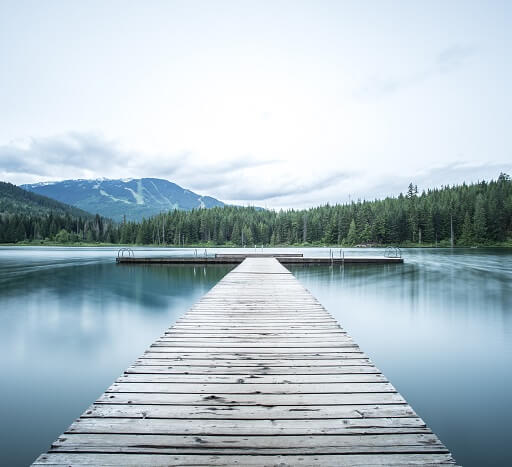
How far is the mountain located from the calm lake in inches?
5502

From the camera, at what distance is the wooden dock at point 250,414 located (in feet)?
6.06

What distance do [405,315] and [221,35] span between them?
2350 centimetres

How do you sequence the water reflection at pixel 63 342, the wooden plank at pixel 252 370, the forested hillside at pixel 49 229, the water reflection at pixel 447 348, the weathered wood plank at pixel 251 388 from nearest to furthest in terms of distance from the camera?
the weathered wood plank at pixel 251 388 → the wooden plank at pixel 252 370 → the water reflection at pixel 447 348 → the water reflection at pixel 63 342 → the forested hillside at pixel 49 229

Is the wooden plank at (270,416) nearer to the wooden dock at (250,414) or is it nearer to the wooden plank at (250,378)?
the wooden dock at (250,414)

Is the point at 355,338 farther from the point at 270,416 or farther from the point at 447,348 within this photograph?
the point at 270,416

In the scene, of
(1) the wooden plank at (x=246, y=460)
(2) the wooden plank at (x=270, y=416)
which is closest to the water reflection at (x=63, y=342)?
(2) the wooden plank at (x=270, y=416)

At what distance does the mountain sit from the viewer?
422 feet

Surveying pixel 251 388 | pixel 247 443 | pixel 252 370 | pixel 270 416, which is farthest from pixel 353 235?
pixel 247 443

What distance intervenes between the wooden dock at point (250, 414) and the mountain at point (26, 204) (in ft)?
488

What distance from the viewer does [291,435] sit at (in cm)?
204

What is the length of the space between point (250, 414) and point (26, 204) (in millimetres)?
169438

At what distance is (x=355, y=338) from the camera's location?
293 inches

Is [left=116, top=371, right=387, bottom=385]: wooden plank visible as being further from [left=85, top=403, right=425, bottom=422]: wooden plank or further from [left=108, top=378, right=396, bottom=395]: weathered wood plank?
[left=85, top=403, right=425, bottom=422]: wooden plank

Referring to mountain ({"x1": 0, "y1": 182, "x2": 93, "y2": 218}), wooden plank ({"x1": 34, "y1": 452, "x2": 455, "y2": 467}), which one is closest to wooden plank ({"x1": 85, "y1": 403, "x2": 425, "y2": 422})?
wooden plank ({"x1": 34, "y1": 452, "x2": 455, "y2": 467})
